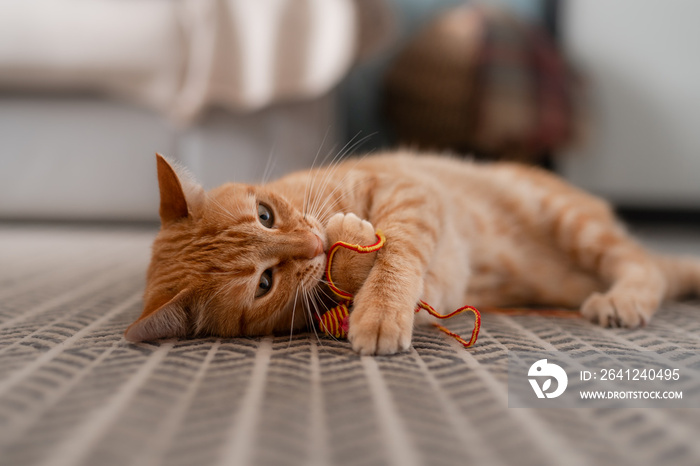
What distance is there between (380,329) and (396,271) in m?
0.17

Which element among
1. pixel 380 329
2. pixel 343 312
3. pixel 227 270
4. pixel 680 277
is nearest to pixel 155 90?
pixel 227 270

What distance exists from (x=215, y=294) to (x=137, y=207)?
196 centimetres

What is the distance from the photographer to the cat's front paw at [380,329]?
903mm

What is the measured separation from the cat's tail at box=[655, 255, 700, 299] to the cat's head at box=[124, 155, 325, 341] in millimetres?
1131

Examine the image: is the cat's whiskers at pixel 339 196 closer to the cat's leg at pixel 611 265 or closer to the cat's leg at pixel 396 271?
the cat's leg at pixel 396 271

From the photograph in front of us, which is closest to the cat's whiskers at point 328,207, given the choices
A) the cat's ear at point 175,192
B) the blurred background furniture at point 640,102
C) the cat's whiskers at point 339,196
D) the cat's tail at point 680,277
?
the cat's whiskers at point 339,196

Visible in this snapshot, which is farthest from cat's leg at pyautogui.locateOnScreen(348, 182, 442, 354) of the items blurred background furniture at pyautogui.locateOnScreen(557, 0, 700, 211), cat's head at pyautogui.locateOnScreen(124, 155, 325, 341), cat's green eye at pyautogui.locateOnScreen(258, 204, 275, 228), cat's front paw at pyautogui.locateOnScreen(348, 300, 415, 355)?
blurred background furniture at pyautogui.locateOnScreen(557, 0, 700, 211)

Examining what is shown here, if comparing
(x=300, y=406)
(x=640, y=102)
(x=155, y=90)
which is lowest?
(x=300, y=406)

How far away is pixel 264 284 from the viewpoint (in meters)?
1.04

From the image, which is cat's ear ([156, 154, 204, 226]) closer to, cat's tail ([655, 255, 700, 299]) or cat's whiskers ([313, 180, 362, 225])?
cat's whiskers ([313, 180, 362, 225])

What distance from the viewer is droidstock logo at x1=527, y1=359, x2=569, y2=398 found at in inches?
30.0

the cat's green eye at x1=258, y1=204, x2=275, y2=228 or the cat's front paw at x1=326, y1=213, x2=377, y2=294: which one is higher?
the cat's green eye at x1=258, y1=204, x2=275, y2=228

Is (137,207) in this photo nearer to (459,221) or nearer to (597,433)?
(459,221)

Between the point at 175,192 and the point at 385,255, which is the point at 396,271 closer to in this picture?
the point at 385,255
